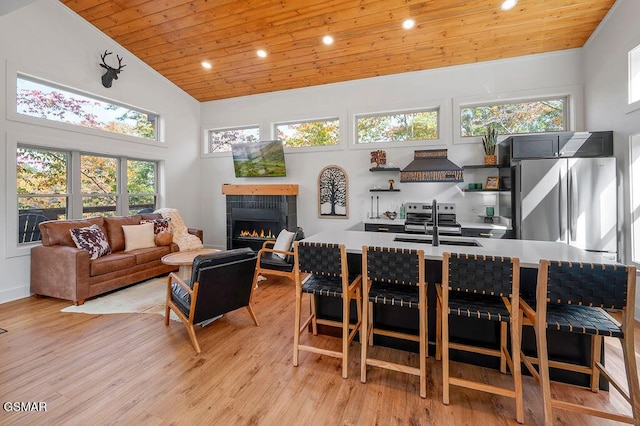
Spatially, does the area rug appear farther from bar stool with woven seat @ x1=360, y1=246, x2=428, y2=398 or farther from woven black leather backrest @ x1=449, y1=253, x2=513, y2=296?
woven black leather backrest @ x1=449, y1=253, x2=513, y2=296

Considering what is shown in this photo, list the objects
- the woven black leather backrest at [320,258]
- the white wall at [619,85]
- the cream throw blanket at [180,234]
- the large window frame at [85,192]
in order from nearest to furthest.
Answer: the woven black leather backrest at [320,258] < the white wall at [619,85] < the large window frame at [85,192] < the cream throw blanket at [180,234]

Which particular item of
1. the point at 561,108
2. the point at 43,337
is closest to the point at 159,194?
the point at 43,337

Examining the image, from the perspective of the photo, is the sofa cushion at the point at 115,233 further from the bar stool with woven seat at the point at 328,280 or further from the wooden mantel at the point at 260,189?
the bar stool with woven seat at the point at 328,280

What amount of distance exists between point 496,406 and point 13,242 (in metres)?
5.81

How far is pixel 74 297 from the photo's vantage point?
3676 mm

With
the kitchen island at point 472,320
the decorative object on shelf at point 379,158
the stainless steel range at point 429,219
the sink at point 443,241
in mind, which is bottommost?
the kitchen island at point 472,320

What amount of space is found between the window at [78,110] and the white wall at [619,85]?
7515mm

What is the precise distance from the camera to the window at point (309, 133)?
5914mm

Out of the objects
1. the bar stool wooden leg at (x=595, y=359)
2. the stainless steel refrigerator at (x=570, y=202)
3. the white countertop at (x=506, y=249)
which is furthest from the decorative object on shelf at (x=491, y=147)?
the bar stool wooden leg at (x=595, y=359)

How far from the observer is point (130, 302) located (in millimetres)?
3801

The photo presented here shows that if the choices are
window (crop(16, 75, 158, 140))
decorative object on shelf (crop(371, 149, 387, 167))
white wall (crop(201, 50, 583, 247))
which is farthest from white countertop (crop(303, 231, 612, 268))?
window (crop(16, 75, 158, 140))

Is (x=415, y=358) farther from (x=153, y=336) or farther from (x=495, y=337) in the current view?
(x=153, y=336)

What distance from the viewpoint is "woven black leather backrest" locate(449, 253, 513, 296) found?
1801 mm

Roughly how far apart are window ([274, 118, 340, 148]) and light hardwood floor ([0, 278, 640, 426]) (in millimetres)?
4055
